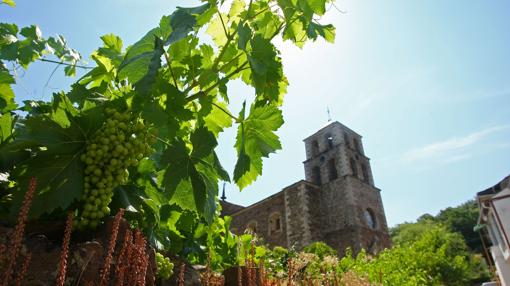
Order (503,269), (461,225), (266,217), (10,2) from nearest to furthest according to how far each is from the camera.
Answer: (10,2) < (503,269) < (266,217) < (461,225)

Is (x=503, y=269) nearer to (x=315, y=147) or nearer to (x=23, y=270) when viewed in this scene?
(x=315, y=147)

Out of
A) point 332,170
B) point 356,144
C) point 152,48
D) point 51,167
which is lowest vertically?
point 51,167

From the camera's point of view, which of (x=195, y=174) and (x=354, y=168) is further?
(x=354, y=168)

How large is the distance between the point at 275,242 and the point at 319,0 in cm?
2831

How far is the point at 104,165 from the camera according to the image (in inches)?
54.3

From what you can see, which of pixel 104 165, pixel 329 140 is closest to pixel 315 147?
pixel 329 140

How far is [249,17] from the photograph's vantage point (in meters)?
1.91

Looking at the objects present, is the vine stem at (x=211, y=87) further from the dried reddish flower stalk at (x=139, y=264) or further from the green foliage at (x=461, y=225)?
the green foliage at (x=461, y=225)

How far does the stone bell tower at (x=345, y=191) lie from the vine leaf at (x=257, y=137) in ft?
82.4

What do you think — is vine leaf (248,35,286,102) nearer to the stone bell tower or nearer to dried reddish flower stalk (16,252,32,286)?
dried reddish flower stalk (16,252,32,286)

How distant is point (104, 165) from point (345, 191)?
28215 mm

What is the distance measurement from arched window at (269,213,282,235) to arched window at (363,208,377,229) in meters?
7.45

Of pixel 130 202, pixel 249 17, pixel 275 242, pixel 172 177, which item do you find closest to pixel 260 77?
pixel 249 17

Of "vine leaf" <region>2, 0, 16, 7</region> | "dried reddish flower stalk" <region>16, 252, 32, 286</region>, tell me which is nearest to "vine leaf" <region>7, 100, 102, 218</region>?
"dried reddish flower stalk" <region>16, 252, 32, 286</region>
